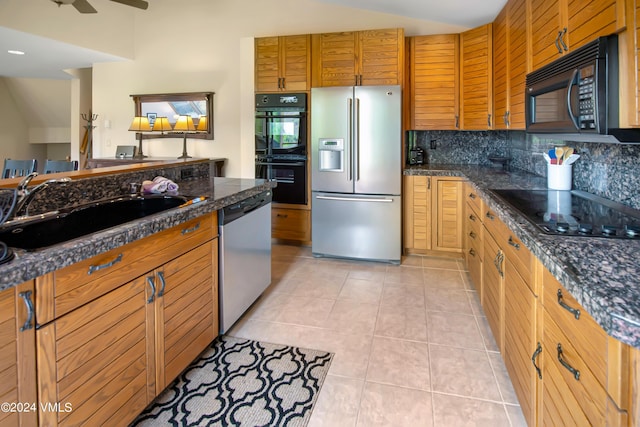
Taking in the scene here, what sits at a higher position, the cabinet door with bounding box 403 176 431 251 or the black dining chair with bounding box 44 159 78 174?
the black dining chair with bounding box 44 159 78 174

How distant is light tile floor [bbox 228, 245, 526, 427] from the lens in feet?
5.64

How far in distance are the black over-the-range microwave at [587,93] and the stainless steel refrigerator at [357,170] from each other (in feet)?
5.54

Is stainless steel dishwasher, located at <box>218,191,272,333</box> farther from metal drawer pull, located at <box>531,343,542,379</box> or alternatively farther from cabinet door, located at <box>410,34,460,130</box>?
cabinet door, located at <box>410,34,460,130</box>

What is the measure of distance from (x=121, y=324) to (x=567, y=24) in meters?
2.38

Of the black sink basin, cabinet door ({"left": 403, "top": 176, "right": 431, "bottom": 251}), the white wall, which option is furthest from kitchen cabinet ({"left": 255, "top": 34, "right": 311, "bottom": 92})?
the black sink basin

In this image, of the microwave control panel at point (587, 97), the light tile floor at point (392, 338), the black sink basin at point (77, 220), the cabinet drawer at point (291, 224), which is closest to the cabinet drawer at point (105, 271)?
the black sink basin at point (77, 220)

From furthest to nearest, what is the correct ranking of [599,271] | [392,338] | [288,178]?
[288,178]
[392,338]
[599,271]

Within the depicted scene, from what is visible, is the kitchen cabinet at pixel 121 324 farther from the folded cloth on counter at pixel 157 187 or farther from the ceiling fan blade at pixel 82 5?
the ceiling fan blade at pixel 82 5

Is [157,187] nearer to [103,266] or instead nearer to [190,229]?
[190,229]

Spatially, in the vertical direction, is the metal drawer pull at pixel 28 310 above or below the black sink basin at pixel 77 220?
below

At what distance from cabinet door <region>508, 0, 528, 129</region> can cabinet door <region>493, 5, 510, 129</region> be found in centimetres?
9

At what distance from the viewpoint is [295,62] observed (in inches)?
159

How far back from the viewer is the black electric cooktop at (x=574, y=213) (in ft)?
4.39

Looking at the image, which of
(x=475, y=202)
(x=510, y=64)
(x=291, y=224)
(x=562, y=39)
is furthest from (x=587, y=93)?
(x=291, y=224)
